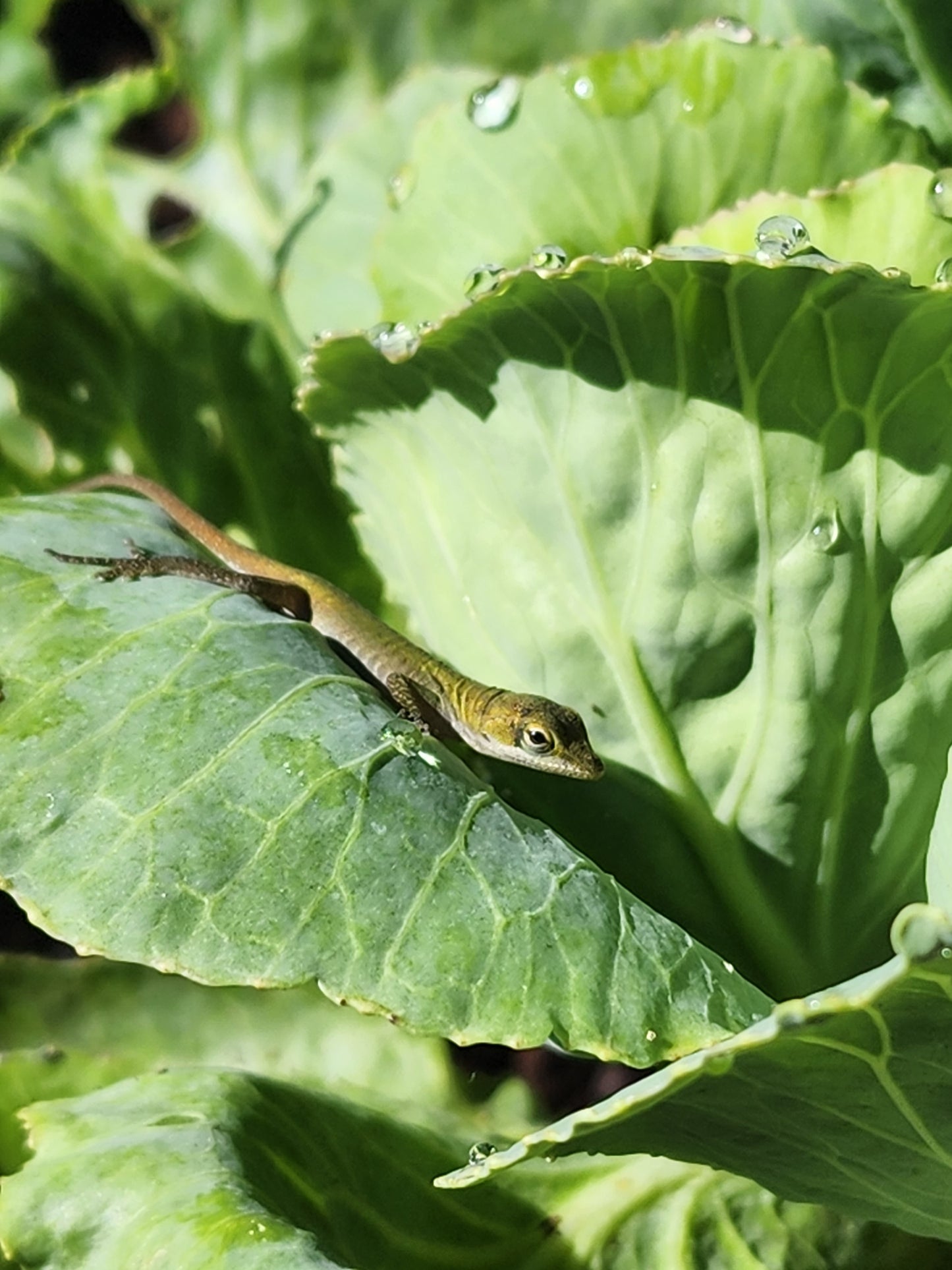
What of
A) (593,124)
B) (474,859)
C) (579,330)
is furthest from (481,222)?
(474,859)

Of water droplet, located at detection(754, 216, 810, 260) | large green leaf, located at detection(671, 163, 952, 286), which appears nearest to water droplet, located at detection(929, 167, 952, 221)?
large green leaf, located at detection(671, 163, 952, 286)

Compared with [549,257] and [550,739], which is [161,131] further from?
[550,739]

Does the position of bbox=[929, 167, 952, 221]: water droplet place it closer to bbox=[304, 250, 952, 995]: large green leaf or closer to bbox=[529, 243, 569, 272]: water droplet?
bbox=[304, 250, 952, 995]: large green leaf

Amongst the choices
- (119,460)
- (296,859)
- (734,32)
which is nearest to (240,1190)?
(296,859)

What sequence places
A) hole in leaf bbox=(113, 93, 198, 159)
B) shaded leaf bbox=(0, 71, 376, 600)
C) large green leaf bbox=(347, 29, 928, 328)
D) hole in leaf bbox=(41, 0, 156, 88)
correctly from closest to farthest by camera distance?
large green leaf bbox=(347, 29, 928, 328), shaded leaf bbox=(0, 71, 376, 600), hole in leaf bbox=(41, 0, 156, 88), hole in leaf bbox=(113, 93, 198, 159)

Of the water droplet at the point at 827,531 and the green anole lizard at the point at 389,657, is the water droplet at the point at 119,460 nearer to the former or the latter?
the green anole lizard at the point at 389,657

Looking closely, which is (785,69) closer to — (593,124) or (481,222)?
(593,124)

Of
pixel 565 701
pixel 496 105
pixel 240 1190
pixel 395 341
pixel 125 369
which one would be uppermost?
pixel 496 105

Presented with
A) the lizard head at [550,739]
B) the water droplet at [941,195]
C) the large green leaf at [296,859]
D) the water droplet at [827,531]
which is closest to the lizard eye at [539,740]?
the lizard head at [550,739]
